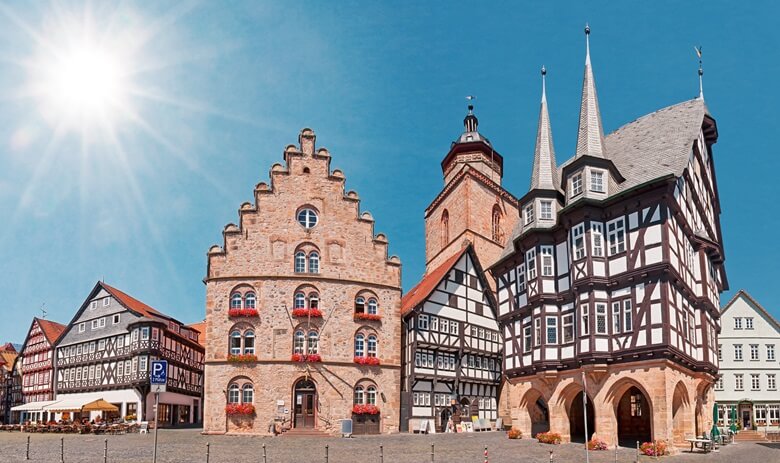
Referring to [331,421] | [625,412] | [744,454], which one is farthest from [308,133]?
[744,454]

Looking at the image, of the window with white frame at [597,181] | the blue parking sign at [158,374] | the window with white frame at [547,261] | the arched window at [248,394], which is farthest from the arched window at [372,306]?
the blue parking sign at [158,374]

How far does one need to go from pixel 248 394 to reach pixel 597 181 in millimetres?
21943

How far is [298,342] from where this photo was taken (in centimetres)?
3966

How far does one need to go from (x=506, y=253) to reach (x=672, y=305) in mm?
12511

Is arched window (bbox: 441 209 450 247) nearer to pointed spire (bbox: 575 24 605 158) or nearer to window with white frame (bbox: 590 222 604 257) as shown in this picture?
pointed spire (bbox: 575 24 605 158)

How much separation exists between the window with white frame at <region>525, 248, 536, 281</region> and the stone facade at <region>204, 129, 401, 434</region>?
978cm

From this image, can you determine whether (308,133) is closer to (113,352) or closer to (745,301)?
Answer: (113,352)

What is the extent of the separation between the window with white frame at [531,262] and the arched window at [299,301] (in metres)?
13.1

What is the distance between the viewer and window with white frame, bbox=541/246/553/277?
33.8 meters

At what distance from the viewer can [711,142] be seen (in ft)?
128

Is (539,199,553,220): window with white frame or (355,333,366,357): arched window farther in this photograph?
(355,333,366,357): arched window

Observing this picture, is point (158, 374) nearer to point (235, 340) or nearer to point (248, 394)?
point (248, 394)

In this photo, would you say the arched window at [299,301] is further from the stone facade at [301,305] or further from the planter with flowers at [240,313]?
the planter with flowers at [240,313]

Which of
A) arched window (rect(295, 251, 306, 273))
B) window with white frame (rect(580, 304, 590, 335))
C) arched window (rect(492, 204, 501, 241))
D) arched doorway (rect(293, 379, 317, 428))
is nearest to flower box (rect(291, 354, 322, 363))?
arched doorway (rect(293, 379, 317, 428))
